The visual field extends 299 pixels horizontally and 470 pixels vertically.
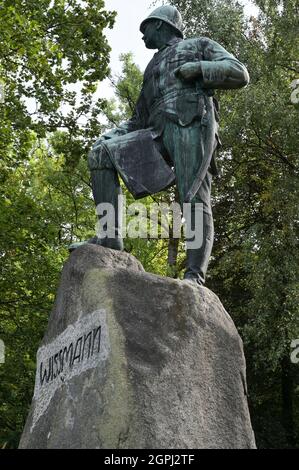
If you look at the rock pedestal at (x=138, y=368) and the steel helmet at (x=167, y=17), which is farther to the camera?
the steel helmet at (x=167, y=17)

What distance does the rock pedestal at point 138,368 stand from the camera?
3.94 m

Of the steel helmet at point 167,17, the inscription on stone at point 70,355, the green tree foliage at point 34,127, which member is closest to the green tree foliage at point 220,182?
the green tree foliage at point 34,127

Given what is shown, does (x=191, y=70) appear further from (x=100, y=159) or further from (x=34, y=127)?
(x=34, y=127)

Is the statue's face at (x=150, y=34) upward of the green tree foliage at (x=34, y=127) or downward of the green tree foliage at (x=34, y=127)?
downward

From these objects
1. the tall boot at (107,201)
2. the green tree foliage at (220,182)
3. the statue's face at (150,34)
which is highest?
the green tree foliage at (220,182)

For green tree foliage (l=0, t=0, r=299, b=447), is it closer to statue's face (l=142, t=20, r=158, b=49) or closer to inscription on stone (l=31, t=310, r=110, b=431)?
statue's face (l=142, t=20, r=158, b=49)

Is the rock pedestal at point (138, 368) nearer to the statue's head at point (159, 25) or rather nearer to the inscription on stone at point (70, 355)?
the inscription on stone at point (70, 355)

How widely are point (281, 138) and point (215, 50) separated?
11.1m

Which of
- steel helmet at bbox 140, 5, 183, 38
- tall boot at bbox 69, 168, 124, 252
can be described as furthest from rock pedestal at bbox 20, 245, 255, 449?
steel helmet at bbox 140, 5, 183, 38

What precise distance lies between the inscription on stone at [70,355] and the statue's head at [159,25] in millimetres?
2120

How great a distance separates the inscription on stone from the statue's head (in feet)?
6.96

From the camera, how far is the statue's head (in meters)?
5.38

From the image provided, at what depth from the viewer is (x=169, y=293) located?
172 inches
